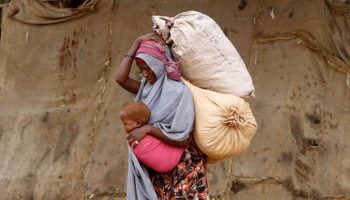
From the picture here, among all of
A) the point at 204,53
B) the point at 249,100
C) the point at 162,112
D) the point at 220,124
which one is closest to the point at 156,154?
the point at 162,112

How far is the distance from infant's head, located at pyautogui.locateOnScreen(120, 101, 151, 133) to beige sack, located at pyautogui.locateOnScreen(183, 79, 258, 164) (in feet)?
1.12

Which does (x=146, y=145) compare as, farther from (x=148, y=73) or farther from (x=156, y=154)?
(x=148, y=73)

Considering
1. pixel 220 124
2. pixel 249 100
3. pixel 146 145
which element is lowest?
pixel 249 100

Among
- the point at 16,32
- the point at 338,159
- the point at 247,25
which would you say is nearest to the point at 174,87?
the point at 247,25

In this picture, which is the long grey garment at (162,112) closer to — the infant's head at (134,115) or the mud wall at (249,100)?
the infant's head at (134,115)

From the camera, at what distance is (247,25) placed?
14.1 ft

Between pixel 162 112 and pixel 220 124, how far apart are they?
1.21 ft

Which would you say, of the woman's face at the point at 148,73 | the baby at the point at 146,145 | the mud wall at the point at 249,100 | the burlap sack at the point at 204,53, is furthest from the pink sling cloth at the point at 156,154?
the mud wall at the point at 249,100

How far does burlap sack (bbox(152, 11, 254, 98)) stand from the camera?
8.36 ft

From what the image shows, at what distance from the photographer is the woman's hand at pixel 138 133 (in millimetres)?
2320

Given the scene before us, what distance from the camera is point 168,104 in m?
2.40

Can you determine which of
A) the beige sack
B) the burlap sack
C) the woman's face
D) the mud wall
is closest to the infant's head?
the woman's face

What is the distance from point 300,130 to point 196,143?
83.3 inches

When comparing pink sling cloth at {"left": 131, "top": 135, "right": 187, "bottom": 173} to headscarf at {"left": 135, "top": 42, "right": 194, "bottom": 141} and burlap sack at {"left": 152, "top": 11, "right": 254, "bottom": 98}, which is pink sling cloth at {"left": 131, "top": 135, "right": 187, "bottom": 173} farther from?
burlap sack at {"left": 152, "top": 11, "right": 254, "bottom": 98}
